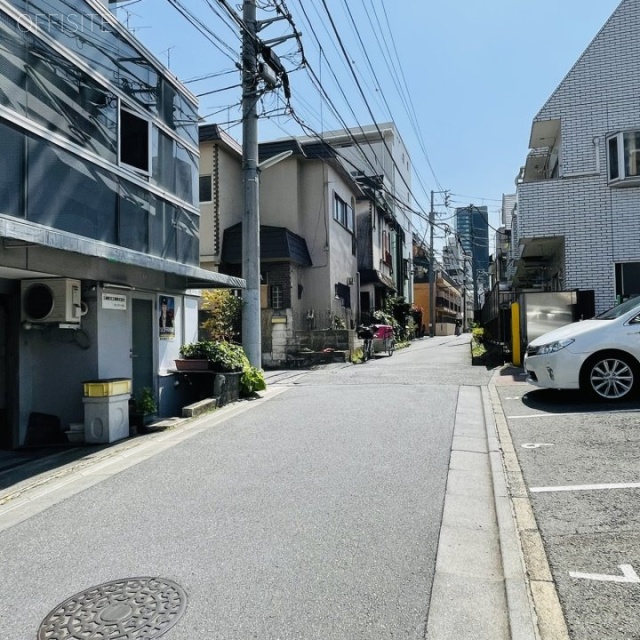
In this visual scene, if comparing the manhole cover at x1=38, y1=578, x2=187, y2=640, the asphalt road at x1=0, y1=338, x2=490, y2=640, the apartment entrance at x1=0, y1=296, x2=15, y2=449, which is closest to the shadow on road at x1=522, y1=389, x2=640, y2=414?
the asphalt road at x1=0, y1=338, x2=490, y2=640

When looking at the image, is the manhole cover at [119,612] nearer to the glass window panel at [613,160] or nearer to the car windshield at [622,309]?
the car windshield at [622,309]

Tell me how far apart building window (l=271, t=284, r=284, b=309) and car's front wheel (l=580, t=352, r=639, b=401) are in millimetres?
11646

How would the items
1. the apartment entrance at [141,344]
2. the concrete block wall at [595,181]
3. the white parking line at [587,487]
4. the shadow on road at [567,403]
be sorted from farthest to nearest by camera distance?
the concrete block wall at [595,181] < the apartment entrance at [141,344] < the shadow on road at [567,403] < the white parking line at [587,487]

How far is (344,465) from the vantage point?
216 inches

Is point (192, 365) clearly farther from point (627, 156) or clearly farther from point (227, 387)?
point (627, 156)

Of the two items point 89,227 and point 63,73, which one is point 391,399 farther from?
point 63,73

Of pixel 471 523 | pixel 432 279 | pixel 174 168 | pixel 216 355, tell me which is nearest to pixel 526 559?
pixel 471 523

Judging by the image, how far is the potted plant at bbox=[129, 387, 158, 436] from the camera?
26.7 feet

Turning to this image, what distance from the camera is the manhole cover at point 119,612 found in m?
2.71

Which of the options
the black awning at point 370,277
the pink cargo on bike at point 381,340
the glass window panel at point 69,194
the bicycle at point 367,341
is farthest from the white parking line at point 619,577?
the black awning at point 370,277

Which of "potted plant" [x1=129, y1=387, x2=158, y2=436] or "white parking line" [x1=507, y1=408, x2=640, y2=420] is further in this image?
"potted plant" [x1=129, y1=387, x2=158, y2=436]

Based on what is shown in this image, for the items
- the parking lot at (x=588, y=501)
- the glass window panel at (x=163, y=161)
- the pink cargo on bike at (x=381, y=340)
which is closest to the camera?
the parking lot at (x=588, y=501)

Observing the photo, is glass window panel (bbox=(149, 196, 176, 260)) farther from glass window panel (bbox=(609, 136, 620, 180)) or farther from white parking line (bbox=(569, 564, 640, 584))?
glass window panel (bbox=(609, 136, 620, 180))

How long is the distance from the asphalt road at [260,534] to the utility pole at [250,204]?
13.0 ft
